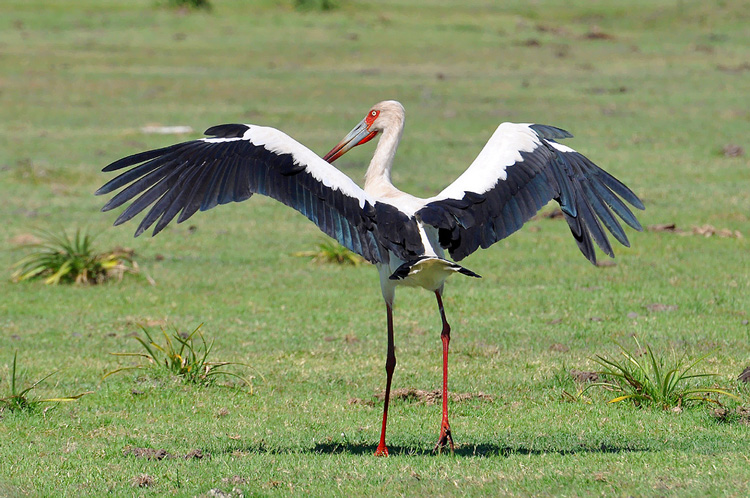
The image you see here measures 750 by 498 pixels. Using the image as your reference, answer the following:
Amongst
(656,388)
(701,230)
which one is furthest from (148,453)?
(701,230)

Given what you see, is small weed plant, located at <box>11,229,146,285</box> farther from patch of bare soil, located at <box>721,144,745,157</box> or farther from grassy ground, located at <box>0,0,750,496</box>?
patch of bare soil, located at <box>721,144,745,157</box>

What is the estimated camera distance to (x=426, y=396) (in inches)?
316

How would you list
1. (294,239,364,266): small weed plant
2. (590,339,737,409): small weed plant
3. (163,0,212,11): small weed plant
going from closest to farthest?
(590,339,737,409): small weed plant, (294,239,364,266): small weed plant, (163,0,212,11): small weed plant

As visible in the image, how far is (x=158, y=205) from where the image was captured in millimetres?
6617

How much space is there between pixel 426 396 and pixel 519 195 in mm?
1933

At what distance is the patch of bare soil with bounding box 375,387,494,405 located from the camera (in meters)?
7.97

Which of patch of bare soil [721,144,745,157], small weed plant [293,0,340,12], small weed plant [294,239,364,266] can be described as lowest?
small weed plant [294,239,364,266]

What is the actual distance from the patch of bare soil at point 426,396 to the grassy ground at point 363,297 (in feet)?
0.40

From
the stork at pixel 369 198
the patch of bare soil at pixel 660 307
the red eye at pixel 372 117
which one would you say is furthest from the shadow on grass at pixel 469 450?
the patch of bare soil at pixel 660 307

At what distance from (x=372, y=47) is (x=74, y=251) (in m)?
19.8

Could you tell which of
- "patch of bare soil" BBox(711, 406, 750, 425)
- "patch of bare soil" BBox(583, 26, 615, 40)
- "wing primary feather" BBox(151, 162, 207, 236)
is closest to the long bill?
"wing primary feather" BBox(151, 162, 207, 236)

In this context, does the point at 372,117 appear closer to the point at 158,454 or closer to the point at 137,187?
the point at 137,187

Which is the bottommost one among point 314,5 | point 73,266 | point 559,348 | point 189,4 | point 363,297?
point 559,348

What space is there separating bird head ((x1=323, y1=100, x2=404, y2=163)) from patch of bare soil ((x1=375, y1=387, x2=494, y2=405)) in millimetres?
1847
